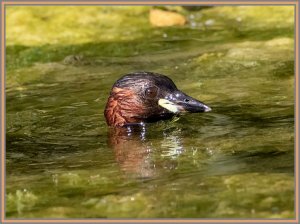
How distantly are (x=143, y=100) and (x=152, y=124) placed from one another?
0.86 feet

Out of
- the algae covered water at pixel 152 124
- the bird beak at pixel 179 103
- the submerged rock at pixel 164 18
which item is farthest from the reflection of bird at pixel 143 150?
the submerged rock at pixel 164 18

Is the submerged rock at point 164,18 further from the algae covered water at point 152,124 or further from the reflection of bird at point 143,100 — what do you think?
the reflection of bird at point 143,100

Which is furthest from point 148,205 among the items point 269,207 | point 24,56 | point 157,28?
point 157,28

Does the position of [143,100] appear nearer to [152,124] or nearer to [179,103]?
[152,124]

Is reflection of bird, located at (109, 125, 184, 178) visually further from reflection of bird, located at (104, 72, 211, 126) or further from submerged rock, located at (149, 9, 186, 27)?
submerged rock, located at (149, 9, 186, 27)

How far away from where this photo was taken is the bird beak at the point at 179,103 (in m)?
8.00

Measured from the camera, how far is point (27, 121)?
8648 mm

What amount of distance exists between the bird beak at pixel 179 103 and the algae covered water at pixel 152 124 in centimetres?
12

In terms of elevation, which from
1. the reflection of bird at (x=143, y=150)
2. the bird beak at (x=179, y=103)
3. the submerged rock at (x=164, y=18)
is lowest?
the reflection of bird at (x=143, y=150)

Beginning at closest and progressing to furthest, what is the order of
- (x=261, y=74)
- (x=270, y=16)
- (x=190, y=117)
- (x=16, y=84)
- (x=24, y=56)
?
(x=190, y=117), (x=261, y=74), (x=16, y=84), (x=24, y=56), (x=270, y=16)

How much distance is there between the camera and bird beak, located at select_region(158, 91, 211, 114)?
800 cm

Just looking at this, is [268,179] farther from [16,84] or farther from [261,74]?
[16,84]

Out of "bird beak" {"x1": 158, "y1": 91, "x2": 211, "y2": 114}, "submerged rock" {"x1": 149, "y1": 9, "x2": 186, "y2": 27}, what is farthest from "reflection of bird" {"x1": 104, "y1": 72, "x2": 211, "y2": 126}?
"submerged rock" {"x1": 149, "y1": 9, "x2": 186, "y2": 27}

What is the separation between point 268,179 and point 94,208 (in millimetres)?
1226
